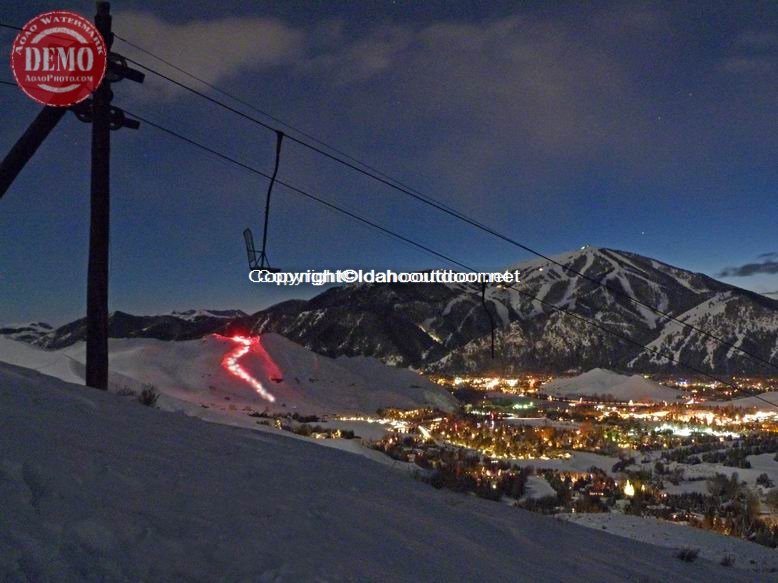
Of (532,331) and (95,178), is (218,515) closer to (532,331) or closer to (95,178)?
(95,178)

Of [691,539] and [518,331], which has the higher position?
[518,331]

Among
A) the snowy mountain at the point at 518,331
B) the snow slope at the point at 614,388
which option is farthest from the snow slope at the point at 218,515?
the snowy mountain at the point at 518,331

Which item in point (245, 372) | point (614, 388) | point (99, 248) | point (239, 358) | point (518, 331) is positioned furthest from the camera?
point (518, 331)

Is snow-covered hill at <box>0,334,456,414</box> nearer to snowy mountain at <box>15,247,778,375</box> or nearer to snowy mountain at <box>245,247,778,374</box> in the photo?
snowy mountain at <box>15,247,778,375</box>

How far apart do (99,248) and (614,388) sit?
84.1 meters

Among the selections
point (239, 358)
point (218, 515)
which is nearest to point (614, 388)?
point (239, 358)

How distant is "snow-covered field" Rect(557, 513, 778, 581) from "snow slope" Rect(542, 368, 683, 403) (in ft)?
227

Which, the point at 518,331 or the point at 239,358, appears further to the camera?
the point at 518,331

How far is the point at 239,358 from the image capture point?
35562mm

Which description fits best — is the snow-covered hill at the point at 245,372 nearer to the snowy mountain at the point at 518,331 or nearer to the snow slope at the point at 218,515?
the snow slope at the point at 218,515

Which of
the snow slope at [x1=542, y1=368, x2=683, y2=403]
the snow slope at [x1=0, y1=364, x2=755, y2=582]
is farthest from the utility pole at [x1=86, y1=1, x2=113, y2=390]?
the snow slope at [x1=542, y1=368, x2=683, y2=403]

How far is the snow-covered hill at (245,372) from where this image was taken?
26.6 meters

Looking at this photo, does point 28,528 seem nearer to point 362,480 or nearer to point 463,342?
point 362,480

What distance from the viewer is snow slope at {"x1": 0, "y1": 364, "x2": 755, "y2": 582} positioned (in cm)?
454
